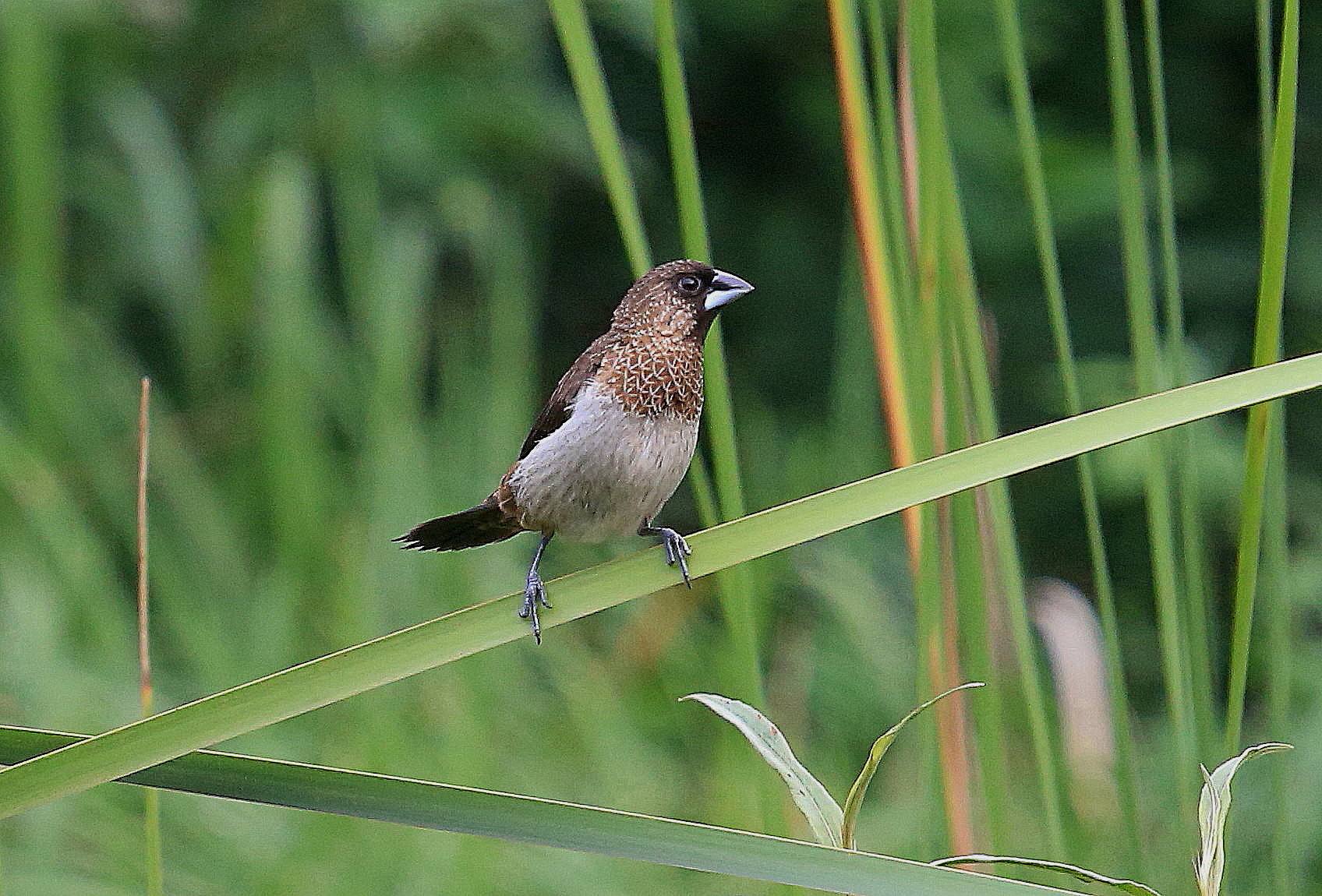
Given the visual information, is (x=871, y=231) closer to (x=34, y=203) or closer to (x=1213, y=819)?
(x=1213, y=819)

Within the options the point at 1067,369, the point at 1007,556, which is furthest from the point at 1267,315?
the point at 1007,556

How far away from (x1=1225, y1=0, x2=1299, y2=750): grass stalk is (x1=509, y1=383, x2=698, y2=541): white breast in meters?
0.59

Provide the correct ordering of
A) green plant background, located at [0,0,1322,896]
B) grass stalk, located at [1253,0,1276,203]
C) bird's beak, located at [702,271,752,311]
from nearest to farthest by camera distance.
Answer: grass stalk, located at [1253,0,1276,203]
bird's beak, located at [702,271,752,311]
green plant background, located at [0,0,1322,896]

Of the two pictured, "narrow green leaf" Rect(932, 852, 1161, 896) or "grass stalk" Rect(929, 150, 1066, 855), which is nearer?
"narrow green leaf" Rect(932, 852, 1161, 896)

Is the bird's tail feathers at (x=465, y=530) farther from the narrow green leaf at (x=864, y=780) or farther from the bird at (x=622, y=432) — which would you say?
the narrow green leaf at (x=864, y=780)

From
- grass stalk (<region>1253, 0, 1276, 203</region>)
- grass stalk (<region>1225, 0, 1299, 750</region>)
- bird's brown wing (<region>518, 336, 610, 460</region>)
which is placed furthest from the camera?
bird's brown wing (<region>518, 336, 610, 460</region>)

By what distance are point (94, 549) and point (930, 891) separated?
2.47m

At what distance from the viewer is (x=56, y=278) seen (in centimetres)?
300

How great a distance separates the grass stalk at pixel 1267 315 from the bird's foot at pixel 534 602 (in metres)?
0.46

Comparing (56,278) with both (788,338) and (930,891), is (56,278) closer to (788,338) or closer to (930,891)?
(788,338)

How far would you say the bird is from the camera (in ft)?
5.09

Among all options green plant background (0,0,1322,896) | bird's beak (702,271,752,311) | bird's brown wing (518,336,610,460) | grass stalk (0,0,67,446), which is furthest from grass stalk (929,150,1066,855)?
grass stalk (0,0,67,446)

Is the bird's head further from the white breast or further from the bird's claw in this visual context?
the bird's claw

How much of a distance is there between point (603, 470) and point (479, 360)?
6.12ft
